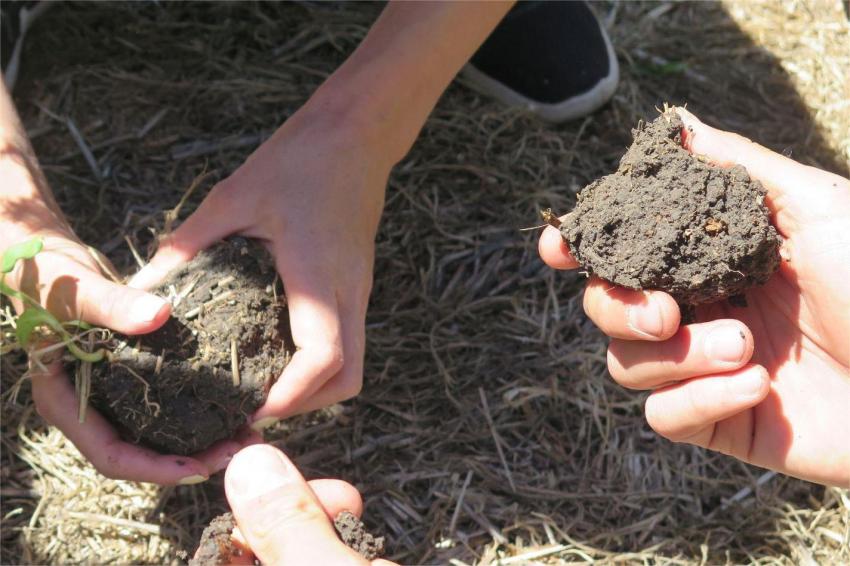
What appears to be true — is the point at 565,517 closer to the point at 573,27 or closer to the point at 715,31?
the point at 573,27

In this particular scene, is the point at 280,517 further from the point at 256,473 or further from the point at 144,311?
the point at 144,311

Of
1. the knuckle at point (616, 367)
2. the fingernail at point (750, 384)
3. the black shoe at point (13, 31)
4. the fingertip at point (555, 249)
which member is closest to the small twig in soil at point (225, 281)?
the fingertip at point (555, 249)

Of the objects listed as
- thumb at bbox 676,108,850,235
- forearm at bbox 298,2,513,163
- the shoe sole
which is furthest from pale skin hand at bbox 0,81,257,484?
the shoe sole

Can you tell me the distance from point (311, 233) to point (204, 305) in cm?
33

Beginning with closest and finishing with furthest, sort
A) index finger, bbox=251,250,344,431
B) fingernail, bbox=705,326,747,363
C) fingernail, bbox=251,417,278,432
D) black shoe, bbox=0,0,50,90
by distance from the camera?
fingernail, bbox=705,326,747,363 < index finger, bbox=251,250,344,431 < fingernail, bbox=251,417,278,432 < black shoe, bbox=0,0,50,90

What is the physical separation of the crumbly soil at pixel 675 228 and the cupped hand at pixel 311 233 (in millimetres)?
650

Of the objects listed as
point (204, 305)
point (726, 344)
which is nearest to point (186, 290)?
point (204, 305)

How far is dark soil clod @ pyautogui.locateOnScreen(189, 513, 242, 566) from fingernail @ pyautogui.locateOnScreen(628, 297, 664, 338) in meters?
0.98

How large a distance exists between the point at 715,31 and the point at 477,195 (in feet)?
4.90

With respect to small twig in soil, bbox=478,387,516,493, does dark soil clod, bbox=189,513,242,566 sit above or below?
above

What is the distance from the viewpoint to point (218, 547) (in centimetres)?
182

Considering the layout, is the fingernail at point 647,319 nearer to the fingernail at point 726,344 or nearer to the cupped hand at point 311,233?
the fingernail at point 726,344

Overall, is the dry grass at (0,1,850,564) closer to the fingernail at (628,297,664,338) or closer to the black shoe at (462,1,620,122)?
the black shoe at (462,1,620,122)

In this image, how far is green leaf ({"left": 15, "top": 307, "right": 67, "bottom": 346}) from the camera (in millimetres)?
2010
